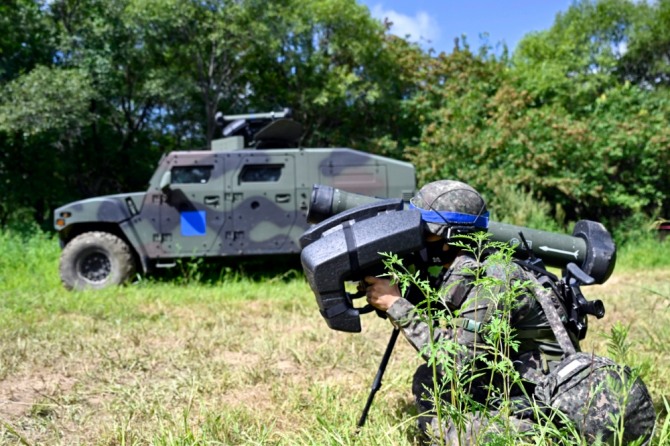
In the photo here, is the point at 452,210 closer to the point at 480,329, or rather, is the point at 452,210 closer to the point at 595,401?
the point at 480,329

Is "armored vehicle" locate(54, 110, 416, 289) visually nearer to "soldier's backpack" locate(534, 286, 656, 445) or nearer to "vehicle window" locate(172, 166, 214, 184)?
"vehicle window" locate(172, 166, 214, 184)

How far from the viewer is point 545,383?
187 centimetres

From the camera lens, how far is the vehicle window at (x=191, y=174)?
6.83m

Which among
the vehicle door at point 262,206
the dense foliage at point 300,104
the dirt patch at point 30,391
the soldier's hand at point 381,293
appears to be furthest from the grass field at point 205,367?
the dense foliage at point 300,104

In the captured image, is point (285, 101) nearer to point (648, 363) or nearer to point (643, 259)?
point (643, 259)

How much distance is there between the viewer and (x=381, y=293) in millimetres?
1971

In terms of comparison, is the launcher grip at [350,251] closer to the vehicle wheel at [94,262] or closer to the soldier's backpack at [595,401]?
the soldier's backpack at [595,401]

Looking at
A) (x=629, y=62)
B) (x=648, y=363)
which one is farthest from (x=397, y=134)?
(x=648, y=363)

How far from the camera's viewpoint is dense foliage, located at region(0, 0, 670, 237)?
36.2 feet

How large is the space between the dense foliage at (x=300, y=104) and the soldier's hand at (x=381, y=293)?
8278 millimetres

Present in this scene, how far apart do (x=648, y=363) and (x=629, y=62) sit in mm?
21308

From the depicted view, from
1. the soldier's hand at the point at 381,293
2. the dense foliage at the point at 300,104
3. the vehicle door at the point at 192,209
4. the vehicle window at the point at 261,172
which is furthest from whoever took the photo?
the dense foliage at the point at 300,104

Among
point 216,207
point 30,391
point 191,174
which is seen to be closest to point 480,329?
point 30,391

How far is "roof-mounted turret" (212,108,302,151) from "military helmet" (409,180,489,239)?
5.19 metres
